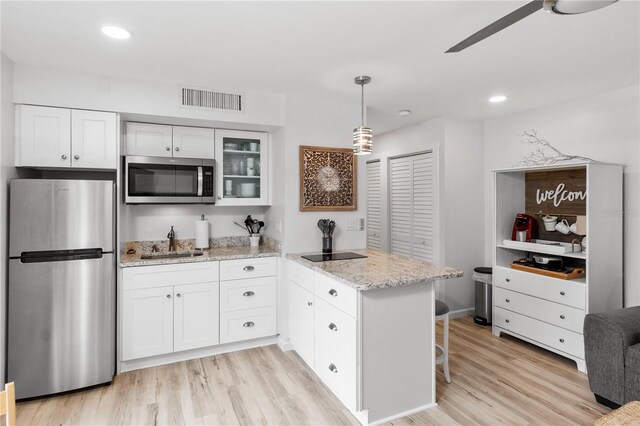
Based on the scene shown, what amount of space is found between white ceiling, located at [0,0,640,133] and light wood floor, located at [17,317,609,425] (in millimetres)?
2373

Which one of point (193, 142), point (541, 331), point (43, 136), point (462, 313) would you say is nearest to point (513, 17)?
point (193, 142)

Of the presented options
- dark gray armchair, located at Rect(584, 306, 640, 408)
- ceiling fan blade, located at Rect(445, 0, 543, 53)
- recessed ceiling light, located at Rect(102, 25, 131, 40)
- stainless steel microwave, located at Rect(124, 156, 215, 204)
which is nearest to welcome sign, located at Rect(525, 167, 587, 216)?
dark gray armchair, located at Rect(584, 306, 640, 408)

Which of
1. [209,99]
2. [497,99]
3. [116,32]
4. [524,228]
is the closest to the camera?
[116,32]

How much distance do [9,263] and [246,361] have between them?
190cm

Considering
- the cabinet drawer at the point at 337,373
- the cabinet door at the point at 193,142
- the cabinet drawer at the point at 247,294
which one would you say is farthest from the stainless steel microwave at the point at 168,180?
the cabinet drawer at the point at 337,373

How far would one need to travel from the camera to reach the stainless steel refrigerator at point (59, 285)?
2568 mm

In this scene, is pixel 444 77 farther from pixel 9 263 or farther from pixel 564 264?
pixel 9 263

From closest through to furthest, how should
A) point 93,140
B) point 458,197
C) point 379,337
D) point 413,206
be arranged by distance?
point 379,337
point 93,140
point 458,197
point 413,206

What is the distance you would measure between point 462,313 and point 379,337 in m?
2.51

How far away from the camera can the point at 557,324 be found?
3236 millimetres

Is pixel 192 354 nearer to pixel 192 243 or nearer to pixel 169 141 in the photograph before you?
pixel 192 243

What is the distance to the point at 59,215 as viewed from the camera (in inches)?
104

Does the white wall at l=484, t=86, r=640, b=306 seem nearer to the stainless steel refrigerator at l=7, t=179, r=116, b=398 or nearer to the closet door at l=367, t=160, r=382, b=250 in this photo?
the closet door at l=367, t=160, r=382, b=250

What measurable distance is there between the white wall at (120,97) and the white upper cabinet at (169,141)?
16cm
